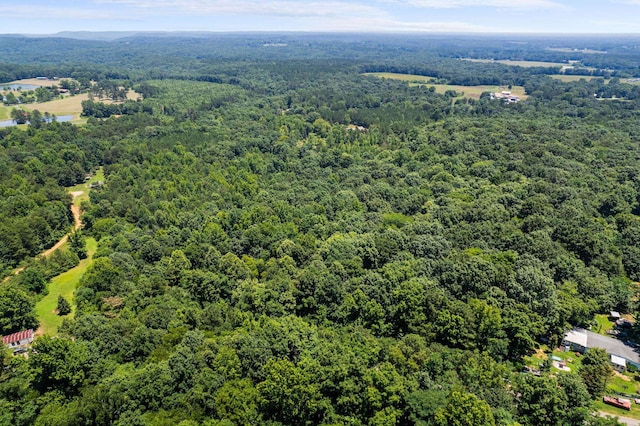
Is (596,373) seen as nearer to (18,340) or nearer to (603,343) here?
(603,343)

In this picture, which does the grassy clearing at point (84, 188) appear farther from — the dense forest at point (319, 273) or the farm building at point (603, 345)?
the farm building at point (603, 345)

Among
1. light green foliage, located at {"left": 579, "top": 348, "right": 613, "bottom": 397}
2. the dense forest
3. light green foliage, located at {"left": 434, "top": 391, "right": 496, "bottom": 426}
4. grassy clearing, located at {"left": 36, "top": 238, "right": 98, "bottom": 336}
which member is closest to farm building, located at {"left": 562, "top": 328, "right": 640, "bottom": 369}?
the dense forest

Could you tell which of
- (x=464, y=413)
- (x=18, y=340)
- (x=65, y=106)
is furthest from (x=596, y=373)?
(x=65, y=106)

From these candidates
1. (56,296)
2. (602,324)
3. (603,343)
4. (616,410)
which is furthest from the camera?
(56,296)

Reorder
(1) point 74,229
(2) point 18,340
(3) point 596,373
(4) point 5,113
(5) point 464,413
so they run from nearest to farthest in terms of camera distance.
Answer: (5) point 464,413 < (3) point 596,373 < (2) point 18,340 < (1) point 74,229 < (4) point 5,113

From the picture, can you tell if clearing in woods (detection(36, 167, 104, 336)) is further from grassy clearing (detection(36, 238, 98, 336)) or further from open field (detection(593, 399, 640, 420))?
open field (detection(593, 399, 640, 420))
